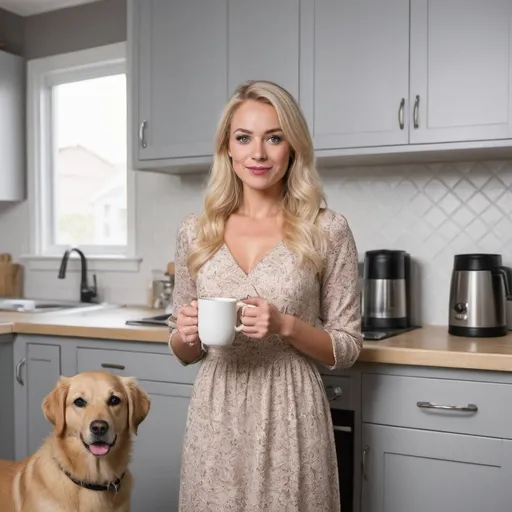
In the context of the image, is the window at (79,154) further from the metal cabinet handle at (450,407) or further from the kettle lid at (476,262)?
the metal cabinet handle at (450,407)

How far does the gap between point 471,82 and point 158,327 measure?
134cm

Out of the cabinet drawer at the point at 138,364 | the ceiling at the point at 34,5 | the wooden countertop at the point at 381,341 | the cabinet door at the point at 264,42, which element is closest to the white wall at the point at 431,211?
the wooden countertop at the point at 381,341

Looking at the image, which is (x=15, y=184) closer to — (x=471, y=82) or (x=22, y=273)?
(x=22, y=273)

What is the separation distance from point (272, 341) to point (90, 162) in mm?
2253

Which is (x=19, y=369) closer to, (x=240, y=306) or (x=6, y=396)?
(x=6, y=396)

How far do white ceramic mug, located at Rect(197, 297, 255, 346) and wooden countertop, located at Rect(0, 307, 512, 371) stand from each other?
71 cm

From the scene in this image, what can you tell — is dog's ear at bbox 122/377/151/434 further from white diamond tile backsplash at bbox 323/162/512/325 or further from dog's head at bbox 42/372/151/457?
white diamond tile backsplash at bbox 323/162/512/325

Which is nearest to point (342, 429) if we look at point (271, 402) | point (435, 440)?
point (435, 440)

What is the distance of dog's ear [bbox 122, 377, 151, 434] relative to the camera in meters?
1.84

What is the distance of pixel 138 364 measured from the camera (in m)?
2.48

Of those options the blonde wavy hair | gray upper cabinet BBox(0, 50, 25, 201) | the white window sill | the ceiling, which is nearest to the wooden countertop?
the white window sill

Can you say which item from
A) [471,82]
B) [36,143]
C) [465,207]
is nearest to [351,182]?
[465,207]

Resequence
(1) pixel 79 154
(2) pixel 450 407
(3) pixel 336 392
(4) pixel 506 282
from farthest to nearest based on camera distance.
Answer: (1) pixel 79 154 → (4) pixel 506 282 → (3) pixel 336 392 → (2) pixel 450 407

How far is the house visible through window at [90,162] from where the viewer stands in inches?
140
